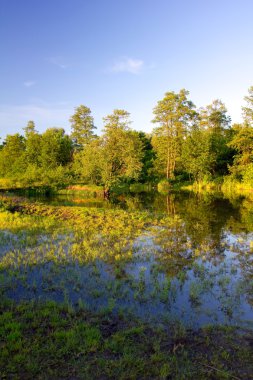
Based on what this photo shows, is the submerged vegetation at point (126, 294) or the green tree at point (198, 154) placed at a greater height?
the green tree at point (198, 154)

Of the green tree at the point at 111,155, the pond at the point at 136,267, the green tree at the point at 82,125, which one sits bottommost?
the pond at the point at 136,267

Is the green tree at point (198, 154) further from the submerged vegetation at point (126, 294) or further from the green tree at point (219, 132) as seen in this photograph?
the submerged vegetation at point (126, 294)

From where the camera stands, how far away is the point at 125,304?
8266 mm

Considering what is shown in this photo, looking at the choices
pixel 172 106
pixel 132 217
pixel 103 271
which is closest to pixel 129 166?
pixel 172 106

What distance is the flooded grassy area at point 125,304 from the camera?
548cm

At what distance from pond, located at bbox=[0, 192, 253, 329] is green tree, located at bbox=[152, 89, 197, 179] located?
38.2m

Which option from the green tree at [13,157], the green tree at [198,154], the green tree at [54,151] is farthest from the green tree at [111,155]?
the green tree at [13,157]

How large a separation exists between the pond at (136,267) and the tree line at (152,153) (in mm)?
25598

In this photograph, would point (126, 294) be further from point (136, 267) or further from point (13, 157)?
point (13, 157)

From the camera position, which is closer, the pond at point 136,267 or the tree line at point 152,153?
the pond at point 136,267

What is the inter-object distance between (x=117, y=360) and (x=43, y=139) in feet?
212

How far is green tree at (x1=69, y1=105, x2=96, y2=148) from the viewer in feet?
260

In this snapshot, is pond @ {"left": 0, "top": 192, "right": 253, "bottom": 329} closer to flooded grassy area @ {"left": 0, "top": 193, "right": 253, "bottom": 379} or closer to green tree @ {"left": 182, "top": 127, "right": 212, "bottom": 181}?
flooded grassy area @ {"left": 0, "top": 193, "right": 253, "bottom": 379}

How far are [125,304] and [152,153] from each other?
6375 cm
